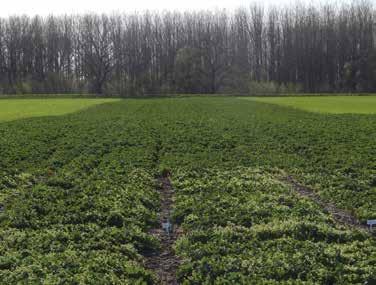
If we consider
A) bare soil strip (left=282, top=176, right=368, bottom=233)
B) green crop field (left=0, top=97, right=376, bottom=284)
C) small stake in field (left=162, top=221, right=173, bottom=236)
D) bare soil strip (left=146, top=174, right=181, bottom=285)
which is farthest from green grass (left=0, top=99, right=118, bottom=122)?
small stake in field (left=162, top=221, right=173, bottom=236)

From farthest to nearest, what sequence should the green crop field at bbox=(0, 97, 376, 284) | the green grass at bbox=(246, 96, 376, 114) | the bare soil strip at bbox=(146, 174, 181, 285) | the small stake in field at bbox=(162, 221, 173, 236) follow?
1. the green grass at bbox=(246, 96, 376, 114)
2. the small stake in field at bbox=(162, 221, 173, 236)
3. the bare soil strip at bbox=(146, 174, 181, 285)
4. the green crop field at bbox=(0, 97, 376, 284)

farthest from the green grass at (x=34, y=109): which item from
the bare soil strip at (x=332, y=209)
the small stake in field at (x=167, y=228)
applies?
the small stake in field at (x=167, y=228)

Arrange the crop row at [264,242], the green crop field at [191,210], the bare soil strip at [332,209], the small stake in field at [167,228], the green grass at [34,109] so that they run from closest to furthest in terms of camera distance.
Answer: the crop row at [264,242] → the green crop field at [191,210] → the small stake in field at [167,228] → the bare soil strip at [332,209] → the green grass at [34,109]

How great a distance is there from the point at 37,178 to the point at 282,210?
7848mm

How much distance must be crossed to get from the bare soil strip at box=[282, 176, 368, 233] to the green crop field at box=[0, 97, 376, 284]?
0.45 ft

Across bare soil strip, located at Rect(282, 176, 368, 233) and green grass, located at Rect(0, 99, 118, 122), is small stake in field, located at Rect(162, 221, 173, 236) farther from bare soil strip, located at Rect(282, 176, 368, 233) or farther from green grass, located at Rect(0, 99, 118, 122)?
green grass, located at Rect(0, 99, 118, 122)

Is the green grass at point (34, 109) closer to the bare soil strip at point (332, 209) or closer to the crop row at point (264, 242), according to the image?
the bare soil strip at point (332, 209)

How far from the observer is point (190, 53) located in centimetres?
9969

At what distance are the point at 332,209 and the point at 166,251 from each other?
440cm

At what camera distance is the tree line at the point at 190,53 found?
102 m

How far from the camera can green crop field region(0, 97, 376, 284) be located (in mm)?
7875

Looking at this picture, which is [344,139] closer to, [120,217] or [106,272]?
[120,217]

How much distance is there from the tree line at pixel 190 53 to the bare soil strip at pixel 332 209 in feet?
273

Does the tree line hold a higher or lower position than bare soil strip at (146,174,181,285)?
higher
